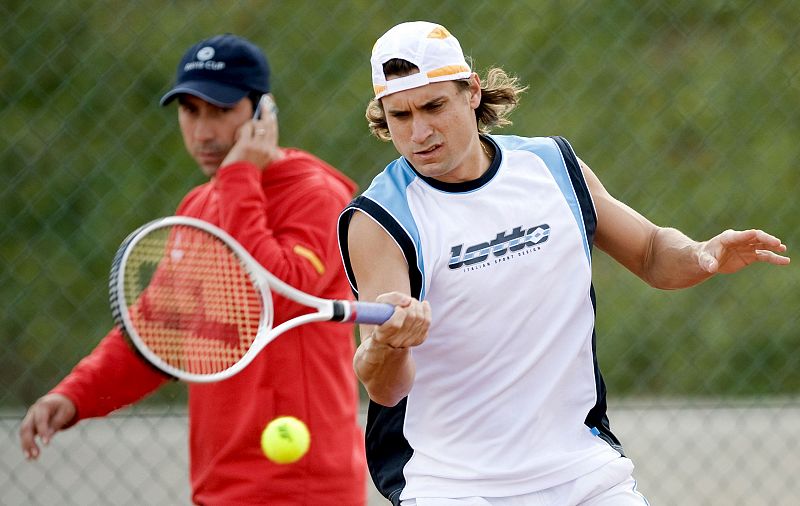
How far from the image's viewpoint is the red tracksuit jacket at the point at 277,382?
120 inches

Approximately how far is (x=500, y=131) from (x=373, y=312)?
3545mm

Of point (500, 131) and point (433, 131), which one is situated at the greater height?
point (433, 131)

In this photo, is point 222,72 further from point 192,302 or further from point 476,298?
point 476,298

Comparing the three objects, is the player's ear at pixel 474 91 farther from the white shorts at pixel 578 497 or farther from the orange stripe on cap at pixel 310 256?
the white shorts at pixel 578 497

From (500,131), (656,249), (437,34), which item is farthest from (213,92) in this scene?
(500,131)

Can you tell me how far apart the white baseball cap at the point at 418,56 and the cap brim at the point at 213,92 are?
21.9 inches

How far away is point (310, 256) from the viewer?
3.09 metres

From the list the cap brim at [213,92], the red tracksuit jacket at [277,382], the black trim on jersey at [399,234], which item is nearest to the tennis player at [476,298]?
the black trim on jersey at [399,234]

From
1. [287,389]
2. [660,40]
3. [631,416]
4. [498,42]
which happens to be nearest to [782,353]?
[631,416]

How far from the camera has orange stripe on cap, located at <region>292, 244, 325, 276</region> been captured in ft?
10.1

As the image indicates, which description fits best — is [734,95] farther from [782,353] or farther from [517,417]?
[517,417]

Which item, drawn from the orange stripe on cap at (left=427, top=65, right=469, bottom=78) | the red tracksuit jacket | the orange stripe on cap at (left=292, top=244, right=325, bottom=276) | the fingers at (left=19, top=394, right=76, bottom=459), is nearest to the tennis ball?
the red tracksuit jacket

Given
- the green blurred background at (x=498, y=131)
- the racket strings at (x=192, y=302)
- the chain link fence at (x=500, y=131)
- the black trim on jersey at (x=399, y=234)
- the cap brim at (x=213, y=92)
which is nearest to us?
the black trim on jersey at (x=399, y=234)

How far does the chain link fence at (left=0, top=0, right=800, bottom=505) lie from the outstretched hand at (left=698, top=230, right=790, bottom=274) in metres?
2.66
